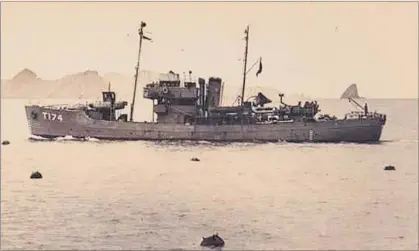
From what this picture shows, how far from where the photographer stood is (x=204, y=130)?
16.8m

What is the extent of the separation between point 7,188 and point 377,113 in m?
6.63

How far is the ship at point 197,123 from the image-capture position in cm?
1625

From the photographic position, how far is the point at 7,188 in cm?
1038

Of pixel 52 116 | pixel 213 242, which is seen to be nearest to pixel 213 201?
pixel 213 242

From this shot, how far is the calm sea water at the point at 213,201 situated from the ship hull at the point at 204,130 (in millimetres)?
3232

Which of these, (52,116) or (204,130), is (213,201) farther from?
(52,116)

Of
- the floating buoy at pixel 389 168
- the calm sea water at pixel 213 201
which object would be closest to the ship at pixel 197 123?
the calm sea water at pixel 213 201

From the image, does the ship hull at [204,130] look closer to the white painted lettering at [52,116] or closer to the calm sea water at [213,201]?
the white painted lettering at [52,116]

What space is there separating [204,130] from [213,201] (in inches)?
305

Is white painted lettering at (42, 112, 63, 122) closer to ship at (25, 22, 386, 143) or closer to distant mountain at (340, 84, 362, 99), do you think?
ship at (25, 22, 386, 143)

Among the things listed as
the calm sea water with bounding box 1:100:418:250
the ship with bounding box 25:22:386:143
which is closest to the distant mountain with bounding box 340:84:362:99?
the calm sea water with bounding box 1:100:418:250

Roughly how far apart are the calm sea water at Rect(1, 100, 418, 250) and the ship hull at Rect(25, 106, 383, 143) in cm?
323

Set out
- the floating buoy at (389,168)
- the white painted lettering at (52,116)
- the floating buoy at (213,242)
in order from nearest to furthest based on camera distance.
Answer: the floating buoy at (213,242), the floating buoy at (389,168), the white painted lettering at (52,116)

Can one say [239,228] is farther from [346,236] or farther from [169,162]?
[169,162]
